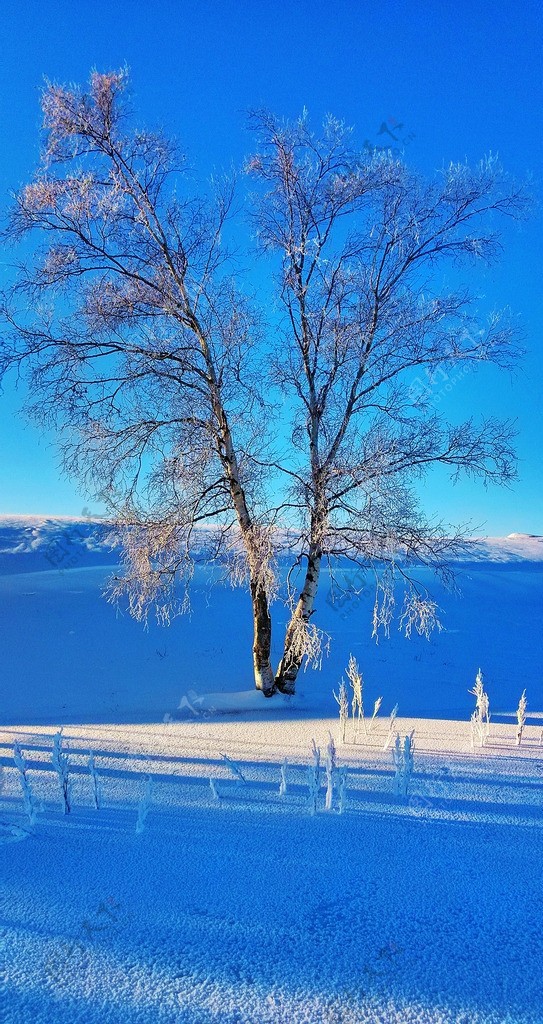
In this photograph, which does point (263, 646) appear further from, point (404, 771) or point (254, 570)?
point (404, 771)

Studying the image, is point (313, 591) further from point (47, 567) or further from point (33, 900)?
point (47, 567)

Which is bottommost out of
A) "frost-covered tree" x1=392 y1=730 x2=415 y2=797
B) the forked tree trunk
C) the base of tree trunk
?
the base of tree trunk

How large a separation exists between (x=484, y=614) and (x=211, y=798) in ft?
54.8

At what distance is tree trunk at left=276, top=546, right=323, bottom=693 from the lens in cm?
826

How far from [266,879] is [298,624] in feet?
17.0

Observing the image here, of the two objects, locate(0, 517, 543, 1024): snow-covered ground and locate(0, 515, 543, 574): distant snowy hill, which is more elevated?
locate(0, 515, 543, 574): distant snowy hill

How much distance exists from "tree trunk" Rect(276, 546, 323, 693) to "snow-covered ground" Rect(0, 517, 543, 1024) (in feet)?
3.49

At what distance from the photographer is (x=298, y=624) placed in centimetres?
805

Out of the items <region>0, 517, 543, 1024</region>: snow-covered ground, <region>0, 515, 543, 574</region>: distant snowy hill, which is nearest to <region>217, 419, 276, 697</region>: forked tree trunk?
<region>0, 517, 543, 1024</region>: snow-covered ground

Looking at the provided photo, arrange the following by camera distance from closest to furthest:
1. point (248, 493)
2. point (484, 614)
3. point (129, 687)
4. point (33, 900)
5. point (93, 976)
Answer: point (93, 976) < point (33, 900) < point (248, 493) < point (129, 687) < point (484, 614)

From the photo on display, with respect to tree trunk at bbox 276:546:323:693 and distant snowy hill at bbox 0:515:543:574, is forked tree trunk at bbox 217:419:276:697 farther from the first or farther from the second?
distant snowy hill at bbox 0:515:543:574

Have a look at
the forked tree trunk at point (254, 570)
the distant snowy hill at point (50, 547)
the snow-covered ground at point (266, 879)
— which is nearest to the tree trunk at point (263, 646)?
the forked tree trunk at point (254, 570)

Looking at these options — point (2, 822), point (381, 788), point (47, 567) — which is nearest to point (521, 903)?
point (381, 788)

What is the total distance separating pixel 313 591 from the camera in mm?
8773
